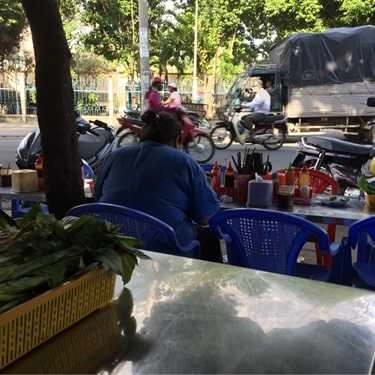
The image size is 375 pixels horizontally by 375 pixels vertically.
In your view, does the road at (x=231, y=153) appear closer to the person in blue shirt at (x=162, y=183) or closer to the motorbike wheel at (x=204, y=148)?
the motorbike wheel at (x=204, y=148)

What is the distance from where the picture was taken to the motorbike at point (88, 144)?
5410mm

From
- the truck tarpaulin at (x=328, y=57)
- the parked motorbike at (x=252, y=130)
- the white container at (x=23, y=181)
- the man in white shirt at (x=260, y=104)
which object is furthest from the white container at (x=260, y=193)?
the truck tarpaulin at (x=328, y=57)

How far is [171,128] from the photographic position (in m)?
2.69

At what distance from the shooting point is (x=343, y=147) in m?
4.65

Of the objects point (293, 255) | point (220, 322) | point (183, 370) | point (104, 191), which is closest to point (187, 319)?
point (220, 322)

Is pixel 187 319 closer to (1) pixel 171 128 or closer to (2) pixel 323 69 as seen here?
(1) pixel 171 128

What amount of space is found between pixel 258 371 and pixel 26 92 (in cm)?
1728

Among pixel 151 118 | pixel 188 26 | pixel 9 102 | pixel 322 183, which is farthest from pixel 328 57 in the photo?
pixel 151 118

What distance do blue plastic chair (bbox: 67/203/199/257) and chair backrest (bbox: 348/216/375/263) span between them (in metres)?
0.80

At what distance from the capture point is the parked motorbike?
10148 mm

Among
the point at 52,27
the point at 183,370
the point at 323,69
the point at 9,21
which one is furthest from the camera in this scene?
the point at 9,21

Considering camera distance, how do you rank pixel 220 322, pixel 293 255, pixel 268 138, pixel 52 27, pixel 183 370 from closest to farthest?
pixel 183 370 < pixel 220 322 < pixel 293 255 < pixel 52 27 < pixel 268 138

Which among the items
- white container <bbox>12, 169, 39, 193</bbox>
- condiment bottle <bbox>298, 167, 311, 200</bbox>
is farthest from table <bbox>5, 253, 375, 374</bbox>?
white container <bbox>12, 169, 39, 193</bbox>

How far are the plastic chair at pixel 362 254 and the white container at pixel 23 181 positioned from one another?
2006mm
